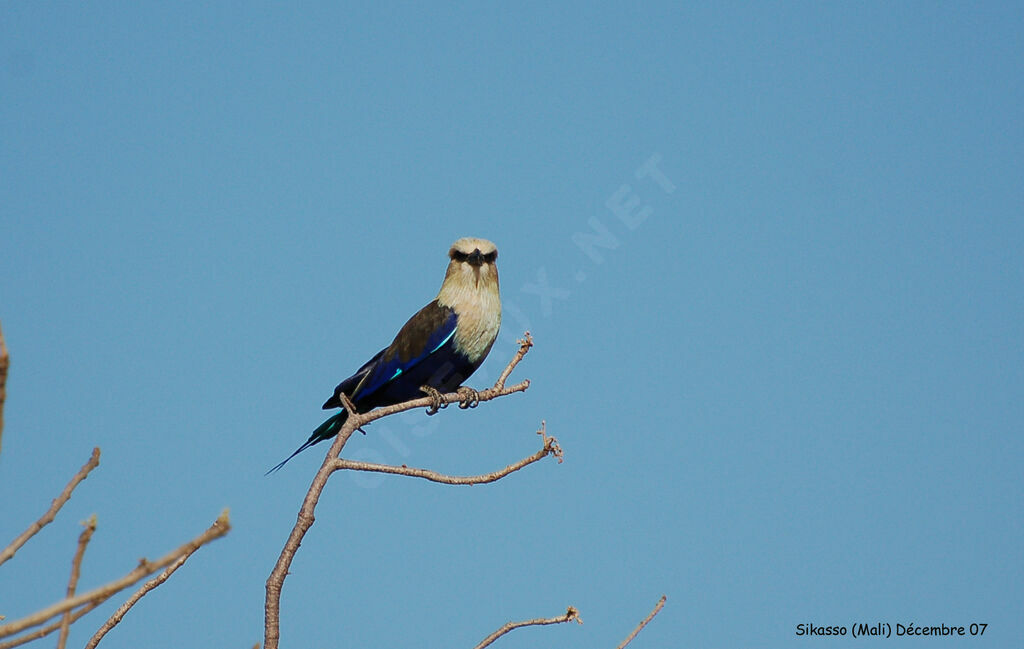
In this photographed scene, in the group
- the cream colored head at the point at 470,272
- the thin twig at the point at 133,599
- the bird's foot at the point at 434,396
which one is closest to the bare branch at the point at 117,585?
the thin twig at the point at 133,599

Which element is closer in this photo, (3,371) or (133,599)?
(3,371)

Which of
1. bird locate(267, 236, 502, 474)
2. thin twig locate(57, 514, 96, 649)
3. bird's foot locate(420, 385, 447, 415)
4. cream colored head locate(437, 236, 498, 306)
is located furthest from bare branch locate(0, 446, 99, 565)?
cream colored head locate(437, 236, 498, 306)

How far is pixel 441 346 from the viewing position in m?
7.51

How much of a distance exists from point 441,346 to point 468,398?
62 centimetres

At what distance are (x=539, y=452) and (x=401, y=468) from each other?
0.52 metres

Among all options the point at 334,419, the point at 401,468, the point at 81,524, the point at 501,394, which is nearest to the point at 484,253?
the point at 334,419

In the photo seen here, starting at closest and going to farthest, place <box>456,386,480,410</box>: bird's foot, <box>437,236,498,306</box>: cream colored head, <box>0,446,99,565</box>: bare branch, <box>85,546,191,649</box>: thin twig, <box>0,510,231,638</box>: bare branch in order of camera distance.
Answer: <box>0,510,231,638</box>: bare branch, <box>0,446,99,565</box>: bare branch, <box>85,546,191,649</box>: thin twig, <box>456,386,480,410</box>: bird's foot, <box>437,236,498,306</box>: cream colored head

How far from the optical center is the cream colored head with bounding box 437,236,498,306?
7.77 m

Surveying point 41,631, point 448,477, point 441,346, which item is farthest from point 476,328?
point 41,631

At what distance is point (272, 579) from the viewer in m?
3.73

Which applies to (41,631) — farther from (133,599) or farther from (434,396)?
(434,396)

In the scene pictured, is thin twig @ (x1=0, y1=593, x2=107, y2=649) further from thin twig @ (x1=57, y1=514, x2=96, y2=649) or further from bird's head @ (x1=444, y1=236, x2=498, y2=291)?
bird's head @ (x1=444, y1=236, x2=498, y2=291)

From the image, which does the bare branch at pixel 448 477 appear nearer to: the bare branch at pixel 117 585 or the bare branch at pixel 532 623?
the bare branch at pixel 532 623

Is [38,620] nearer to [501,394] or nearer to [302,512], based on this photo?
[302,512]
